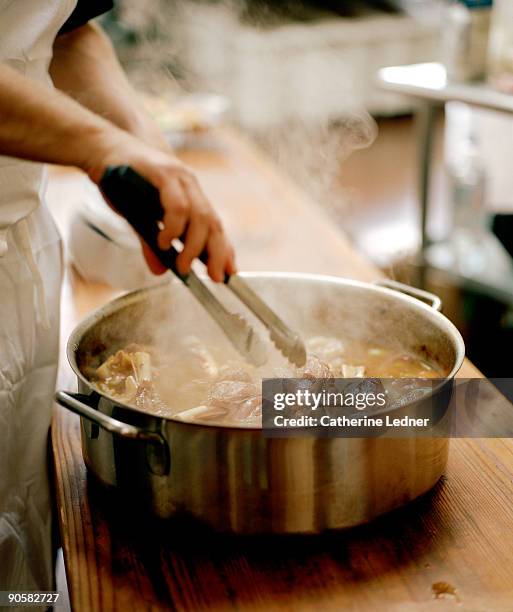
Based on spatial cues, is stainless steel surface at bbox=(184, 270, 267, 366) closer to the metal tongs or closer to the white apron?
the metal tongs

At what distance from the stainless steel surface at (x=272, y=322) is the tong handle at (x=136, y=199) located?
11cm

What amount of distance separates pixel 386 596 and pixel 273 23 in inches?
233

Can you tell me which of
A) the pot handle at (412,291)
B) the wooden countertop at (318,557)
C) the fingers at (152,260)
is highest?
the fingers at (152,260)

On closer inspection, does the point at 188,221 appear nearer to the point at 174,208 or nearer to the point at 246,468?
the point at 174,208

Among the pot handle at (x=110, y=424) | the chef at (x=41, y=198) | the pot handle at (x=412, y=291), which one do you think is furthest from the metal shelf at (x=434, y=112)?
the pot handle at (x=110, y=424)

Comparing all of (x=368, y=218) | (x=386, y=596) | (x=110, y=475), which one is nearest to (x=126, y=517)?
(x=110, y=475)

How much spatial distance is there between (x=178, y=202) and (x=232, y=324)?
217mm

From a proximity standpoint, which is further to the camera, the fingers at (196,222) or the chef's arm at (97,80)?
the chef's arm at (97,80)

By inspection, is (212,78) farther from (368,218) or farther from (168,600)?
(168,600)

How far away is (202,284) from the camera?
1054mm

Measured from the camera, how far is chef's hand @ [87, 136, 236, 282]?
92 centimetres

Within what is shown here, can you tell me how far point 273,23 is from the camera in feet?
20.3

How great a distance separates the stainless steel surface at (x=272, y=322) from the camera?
1.05 metres

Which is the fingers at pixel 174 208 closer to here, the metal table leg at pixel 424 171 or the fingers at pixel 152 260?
the fingers at pixel 152 260
